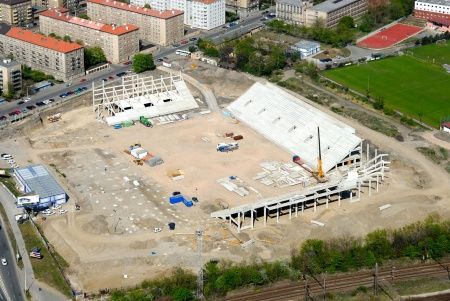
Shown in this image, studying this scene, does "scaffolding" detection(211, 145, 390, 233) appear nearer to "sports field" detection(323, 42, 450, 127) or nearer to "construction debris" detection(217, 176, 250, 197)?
"construction debris" detection(217, 176, 250, 197)

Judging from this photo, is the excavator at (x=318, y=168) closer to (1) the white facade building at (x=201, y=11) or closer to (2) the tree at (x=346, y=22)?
(2) the tree at (x=346, y=22)

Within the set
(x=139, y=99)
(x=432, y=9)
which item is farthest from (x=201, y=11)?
(x=432, y=9)

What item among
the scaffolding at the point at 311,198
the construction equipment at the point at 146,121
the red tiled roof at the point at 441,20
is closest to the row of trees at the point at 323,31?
the red tiled roof at the point at 441,20

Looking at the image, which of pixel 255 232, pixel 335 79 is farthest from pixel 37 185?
pixel 335 79

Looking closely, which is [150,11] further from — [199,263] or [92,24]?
[199,263]

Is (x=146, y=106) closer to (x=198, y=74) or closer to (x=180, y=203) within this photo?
(x=198, y=74)

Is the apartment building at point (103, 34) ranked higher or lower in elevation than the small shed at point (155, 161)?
higher
